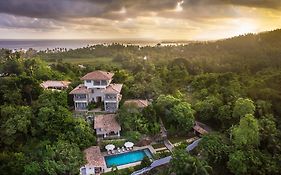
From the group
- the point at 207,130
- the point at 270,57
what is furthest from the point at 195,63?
the point at 207,130

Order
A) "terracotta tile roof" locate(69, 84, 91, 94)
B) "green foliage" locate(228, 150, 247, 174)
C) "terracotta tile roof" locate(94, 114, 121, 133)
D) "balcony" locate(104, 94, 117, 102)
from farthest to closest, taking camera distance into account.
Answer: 1. "terracotta tile roof" locate(69, 84, 91, 94)
2. "balcony" locate(104, 94, 117, 102)
3. "terracotta tile roof" locate(94, 114, 121, 133)
4. "green foliage" locate(228, 150, 247, 174)

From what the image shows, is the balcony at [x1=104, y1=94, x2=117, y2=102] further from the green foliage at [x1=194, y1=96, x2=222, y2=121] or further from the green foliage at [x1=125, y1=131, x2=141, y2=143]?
the green foliage at [x1=194, y1=96, x2=222, y2=121]

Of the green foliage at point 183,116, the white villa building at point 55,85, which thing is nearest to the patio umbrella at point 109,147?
the green foliage at point 183,116

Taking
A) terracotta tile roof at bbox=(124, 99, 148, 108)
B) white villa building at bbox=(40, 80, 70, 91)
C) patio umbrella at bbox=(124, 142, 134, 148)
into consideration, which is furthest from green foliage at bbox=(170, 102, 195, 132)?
white villa building at bbox=(40, 80, 70, 91)

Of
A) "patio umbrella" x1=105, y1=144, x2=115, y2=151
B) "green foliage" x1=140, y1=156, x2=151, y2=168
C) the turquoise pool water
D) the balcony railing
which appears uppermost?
the balcony railing

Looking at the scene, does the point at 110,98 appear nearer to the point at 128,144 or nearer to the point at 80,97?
the point at 80,97

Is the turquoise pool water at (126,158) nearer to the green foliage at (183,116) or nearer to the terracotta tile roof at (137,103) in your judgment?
the green foliage at (183,116)

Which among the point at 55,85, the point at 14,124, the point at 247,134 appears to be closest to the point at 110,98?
the point at 14,124
